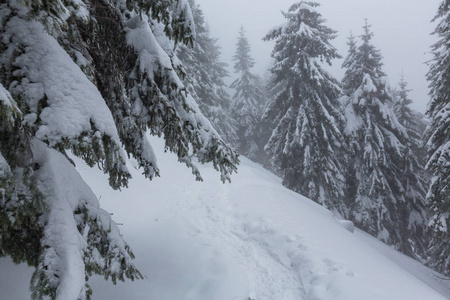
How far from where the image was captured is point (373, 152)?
16.4 metres

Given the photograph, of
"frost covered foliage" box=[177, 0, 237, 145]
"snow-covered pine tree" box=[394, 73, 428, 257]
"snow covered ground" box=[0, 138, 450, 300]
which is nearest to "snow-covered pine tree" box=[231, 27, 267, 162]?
"frost covered foliage" box=[177, 0, 237, 145]

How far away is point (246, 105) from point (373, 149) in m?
18.1

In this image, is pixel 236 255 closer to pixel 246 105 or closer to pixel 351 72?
pixel 351 72

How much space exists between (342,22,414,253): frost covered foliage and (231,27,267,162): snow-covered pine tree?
50.6ft

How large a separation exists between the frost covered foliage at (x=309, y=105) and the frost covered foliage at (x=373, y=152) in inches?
62.8

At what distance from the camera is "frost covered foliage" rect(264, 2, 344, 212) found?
15117 mm

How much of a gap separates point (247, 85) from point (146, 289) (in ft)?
98.3

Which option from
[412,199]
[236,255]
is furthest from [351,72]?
[236,255]

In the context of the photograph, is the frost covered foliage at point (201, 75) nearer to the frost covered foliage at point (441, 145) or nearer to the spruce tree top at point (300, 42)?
the spruce tree top at point (300, 42)

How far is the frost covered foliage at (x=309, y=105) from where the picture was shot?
15.1 metres

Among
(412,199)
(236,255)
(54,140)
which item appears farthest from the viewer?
(412,199)

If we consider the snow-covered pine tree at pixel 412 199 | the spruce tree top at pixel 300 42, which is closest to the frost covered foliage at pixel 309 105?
the spruce tree top at pixel 300 42

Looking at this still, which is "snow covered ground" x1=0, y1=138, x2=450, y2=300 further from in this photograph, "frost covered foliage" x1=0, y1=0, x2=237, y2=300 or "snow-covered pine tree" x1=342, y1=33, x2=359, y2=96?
"snow-covered pine tree" x1=342, y1=33, x2=359, y2=96

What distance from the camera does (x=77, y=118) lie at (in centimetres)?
254
